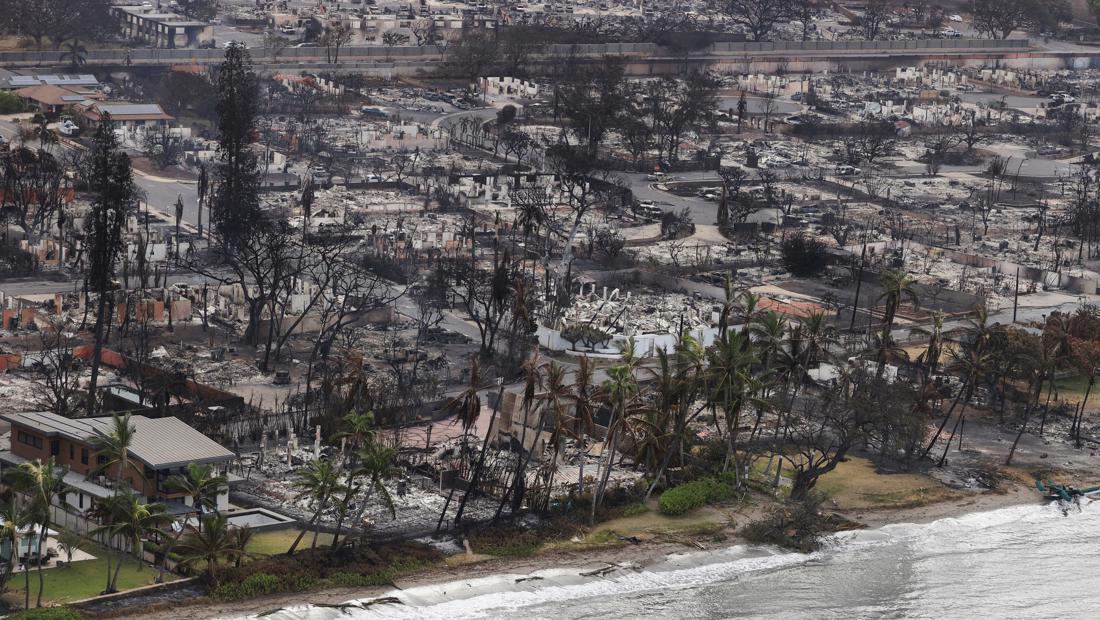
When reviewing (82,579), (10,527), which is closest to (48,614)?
(10,527)

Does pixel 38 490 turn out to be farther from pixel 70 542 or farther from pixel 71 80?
pixel 71 80

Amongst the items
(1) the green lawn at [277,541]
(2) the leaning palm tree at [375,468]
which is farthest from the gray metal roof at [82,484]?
(2) the leaning palm tree at [375,468]

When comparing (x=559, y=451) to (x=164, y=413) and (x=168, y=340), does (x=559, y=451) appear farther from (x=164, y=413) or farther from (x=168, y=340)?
(x=168, y=340)

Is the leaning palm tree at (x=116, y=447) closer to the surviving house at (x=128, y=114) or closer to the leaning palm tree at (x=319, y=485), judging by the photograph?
the leaning palm tree at (x=319, y=485)

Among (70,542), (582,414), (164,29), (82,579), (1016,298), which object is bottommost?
(82,579)

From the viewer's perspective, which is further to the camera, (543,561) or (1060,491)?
(1060,491)

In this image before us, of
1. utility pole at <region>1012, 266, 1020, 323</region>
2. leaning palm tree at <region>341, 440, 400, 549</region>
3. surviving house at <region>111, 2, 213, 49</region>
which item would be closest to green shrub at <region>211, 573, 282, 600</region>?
leaning palm tree at <region>341, 440, 400, 549</region>
